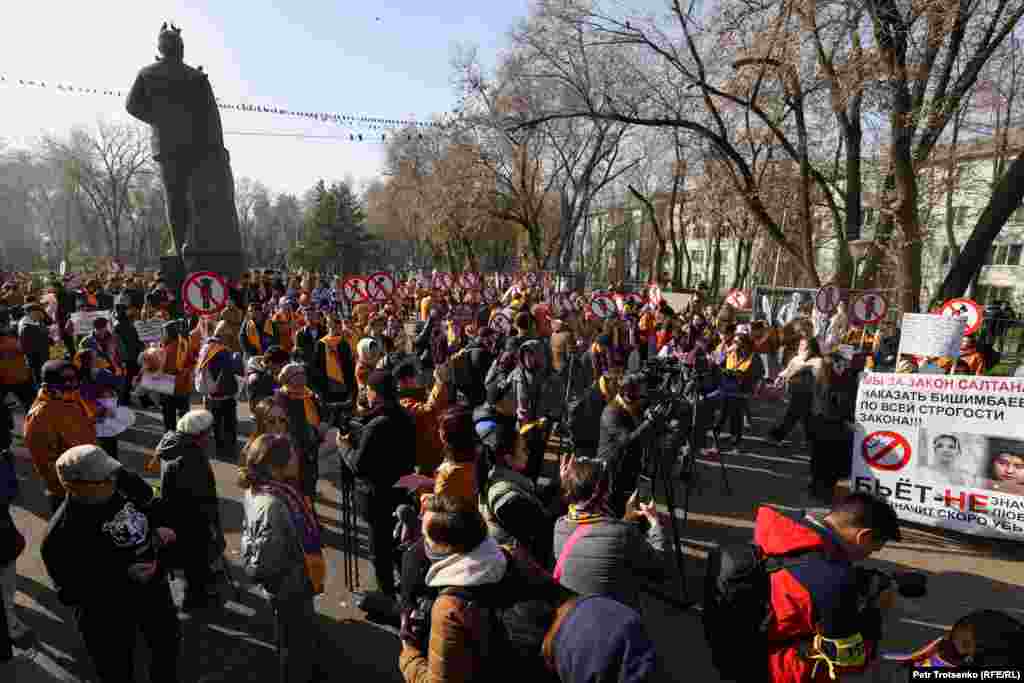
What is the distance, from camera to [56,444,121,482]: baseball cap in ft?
8.94

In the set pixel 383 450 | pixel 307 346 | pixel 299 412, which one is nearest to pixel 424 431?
pixel 383 450

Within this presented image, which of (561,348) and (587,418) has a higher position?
(561,348)

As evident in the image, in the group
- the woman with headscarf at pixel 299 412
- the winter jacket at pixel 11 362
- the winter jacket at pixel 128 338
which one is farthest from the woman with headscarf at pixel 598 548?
the winter jacket at pixel 128 338

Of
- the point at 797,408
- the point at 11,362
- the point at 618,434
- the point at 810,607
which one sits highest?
the point at 11,362

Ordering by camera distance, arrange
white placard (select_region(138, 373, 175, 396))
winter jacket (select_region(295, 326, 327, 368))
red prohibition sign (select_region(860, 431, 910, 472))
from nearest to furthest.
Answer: red prohibition sign (select_region(860, 431, 910, 472)), white placard (select_region(138, 373, 175, 396)), winter jacket (select_region(295, 326, 327, 368))

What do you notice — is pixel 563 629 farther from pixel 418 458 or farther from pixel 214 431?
pixel 214 431

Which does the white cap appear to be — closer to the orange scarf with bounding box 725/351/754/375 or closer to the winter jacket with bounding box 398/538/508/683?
the winter jacket with bounding box 398/538/508/683

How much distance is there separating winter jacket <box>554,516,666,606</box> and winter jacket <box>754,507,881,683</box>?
57 cm

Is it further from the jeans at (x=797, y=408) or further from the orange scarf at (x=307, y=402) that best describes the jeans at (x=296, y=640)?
the jeans at (x=797, y=408)

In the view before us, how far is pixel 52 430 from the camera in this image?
4.32m

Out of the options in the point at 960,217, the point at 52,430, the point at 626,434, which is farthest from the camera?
the point at 960,217

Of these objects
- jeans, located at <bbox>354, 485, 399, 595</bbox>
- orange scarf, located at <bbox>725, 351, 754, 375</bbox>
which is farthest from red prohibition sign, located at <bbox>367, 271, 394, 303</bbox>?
jeans, located at <bbox>354, 485, 399, 595</bbox>

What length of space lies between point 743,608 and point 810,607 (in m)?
0.23

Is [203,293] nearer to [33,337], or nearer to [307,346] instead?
[307,346]
